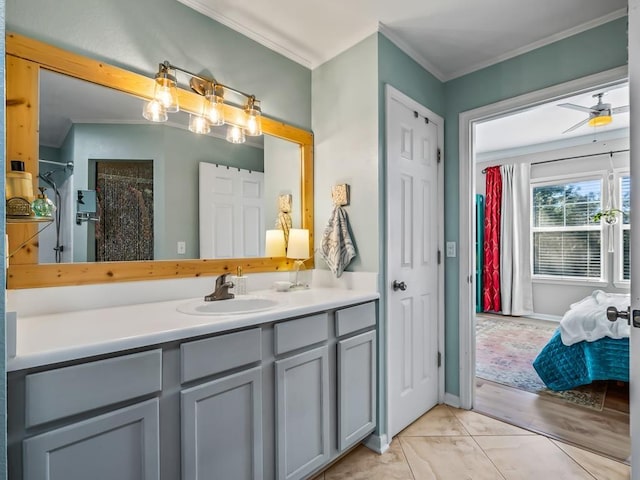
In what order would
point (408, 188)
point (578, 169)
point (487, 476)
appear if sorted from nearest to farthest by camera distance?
point (487, 476) < point (408, 188) < point (578, 169)

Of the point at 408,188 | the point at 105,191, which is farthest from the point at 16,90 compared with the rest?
the point at 408,188

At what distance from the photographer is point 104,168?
150cm

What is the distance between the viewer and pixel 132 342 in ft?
A: 3.29

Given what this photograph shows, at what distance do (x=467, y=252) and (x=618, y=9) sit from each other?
155 centimetres

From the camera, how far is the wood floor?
1.97 metres

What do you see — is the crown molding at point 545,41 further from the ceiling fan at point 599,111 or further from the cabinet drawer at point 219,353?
the cabinet drawer at point 219,353

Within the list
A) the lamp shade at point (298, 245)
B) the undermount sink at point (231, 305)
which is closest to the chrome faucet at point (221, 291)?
the undermount sink at point (231, 305)

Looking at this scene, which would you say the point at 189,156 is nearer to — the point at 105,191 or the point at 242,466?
the point at 105,191

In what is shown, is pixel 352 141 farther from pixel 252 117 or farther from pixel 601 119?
pixel 601 119

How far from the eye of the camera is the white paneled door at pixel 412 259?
2.05 meters

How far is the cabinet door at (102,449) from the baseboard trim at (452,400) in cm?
206

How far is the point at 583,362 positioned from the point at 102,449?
9.75 feet

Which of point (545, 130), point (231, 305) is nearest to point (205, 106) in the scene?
point (231, 305)

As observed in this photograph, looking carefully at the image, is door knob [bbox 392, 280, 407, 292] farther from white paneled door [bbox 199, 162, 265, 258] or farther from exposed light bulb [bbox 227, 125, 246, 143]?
exposed light bulb [bbox 227, 125, 246, 143]
